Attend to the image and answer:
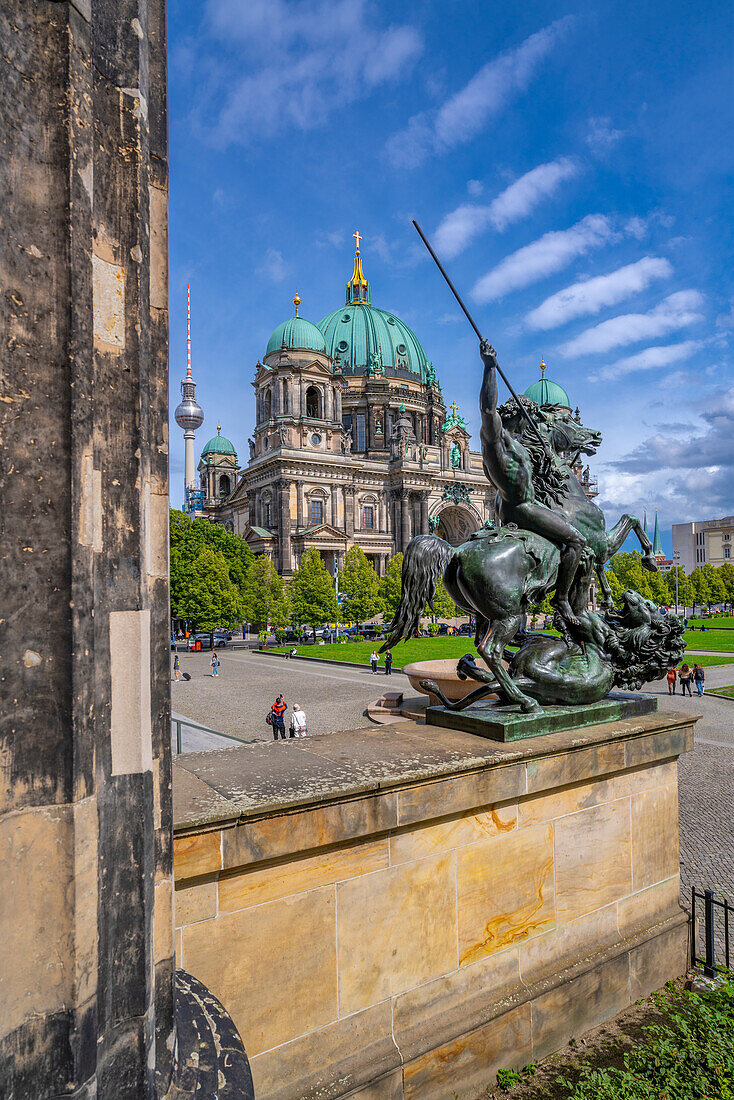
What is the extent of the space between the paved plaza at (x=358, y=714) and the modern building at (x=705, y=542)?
105321 millimetres

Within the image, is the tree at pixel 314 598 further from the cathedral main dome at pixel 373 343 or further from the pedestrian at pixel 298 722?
the cathedral main dome at pixel 373 343

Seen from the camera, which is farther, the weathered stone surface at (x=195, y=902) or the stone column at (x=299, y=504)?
the stone column at (x=299, y=504)

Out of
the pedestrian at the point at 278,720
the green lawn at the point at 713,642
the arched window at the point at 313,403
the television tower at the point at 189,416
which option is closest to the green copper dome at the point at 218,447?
the television tower at the point at 189,416

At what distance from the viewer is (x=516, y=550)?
5352mm

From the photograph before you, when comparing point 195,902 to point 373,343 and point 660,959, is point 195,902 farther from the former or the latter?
point 373,343

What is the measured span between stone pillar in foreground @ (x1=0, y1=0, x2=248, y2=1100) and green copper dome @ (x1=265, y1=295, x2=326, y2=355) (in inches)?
2645

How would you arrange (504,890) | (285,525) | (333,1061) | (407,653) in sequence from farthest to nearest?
(285,525)
(407,653)
(504,890)
(333,1061)

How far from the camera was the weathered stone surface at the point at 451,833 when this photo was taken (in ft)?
12.1

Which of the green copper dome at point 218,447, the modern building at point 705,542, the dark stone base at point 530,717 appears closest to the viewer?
the dark stone base at point 530,717

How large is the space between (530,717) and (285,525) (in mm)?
56913

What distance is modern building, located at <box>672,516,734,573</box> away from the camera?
119438 millimetres

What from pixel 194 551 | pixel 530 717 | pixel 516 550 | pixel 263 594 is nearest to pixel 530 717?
pixel 530 717

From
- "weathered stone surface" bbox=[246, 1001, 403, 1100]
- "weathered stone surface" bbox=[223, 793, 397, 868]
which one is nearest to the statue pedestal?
"weathered stone surface" bbox=[223, 793, 397, 868]

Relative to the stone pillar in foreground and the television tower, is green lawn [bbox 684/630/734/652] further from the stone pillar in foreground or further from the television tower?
the television tower
